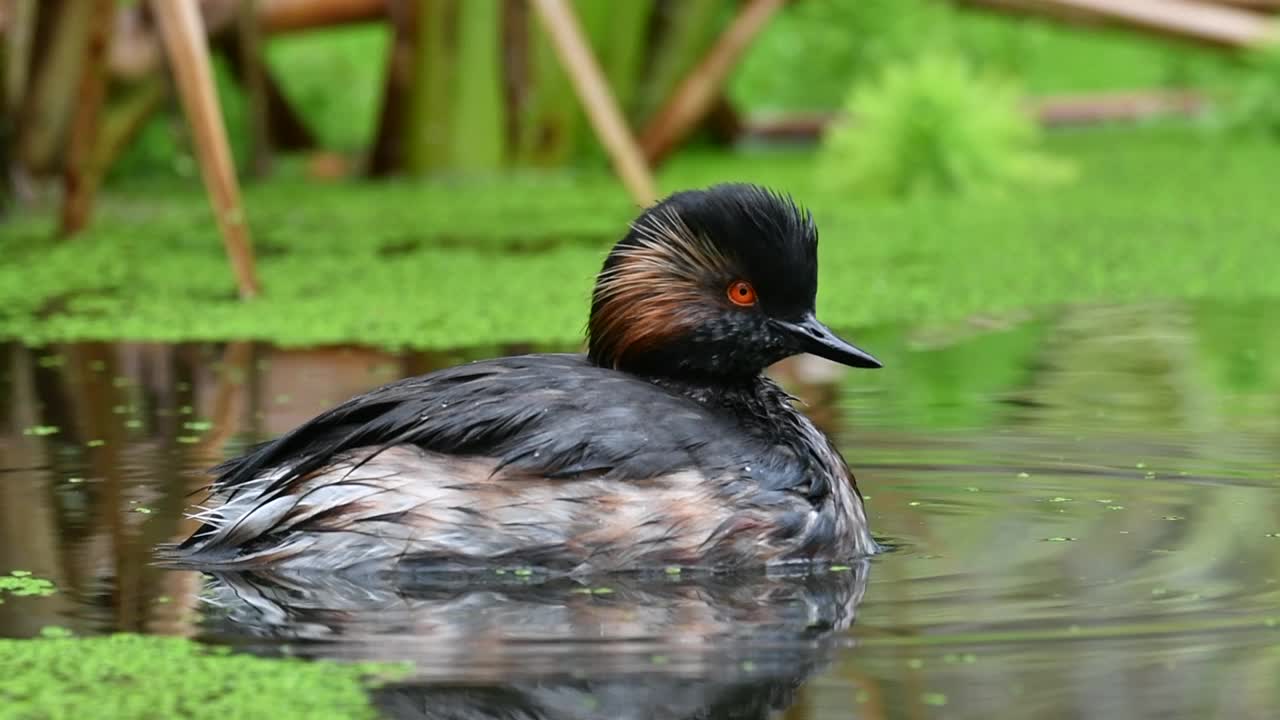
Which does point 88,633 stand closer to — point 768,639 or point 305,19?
point 768,639

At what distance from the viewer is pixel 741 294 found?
480cm

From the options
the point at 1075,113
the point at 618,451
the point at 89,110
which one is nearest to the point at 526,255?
the point at 89,110

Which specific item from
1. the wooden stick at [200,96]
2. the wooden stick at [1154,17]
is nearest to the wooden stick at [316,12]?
the wooden stick at [1154,17]

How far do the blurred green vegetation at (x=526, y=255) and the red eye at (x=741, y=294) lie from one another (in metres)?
2.57

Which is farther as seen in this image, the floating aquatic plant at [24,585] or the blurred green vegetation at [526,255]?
the blurred green vegetation at [526,255]

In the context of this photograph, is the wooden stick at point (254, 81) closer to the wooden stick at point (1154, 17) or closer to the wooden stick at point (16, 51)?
the wooden stick at point (16, 51)

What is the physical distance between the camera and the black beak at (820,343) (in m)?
4.83

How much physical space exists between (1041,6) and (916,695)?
813 cm

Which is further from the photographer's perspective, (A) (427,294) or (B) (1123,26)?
(B) (1123,26)

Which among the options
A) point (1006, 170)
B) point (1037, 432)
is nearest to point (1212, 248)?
point (1006, 170)

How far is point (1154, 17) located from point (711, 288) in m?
6.83

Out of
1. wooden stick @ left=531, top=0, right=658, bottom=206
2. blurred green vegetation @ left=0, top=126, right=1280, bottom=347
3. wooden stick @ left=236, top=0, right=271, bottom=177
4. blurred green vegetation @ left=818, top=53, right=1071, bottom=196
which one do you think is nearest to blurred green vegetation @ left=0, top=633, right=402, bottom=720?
blurred green vegetation @ left=0, top=126, right=1280, bottom=347

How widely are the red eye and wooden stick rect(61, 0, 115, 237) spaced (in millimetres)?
4375

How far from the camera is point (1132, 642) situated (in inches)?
149
